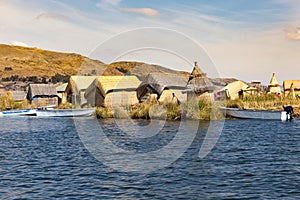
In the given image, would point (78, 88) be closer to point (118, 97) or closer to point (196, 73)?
point (118, 97)

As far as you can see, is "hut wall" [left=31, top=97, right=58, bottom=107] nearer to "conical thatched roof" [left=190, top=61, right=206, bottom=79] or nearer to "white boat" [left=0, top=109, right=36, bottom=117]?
"white boat" [left=0, top=109, right=36, bottom=117]

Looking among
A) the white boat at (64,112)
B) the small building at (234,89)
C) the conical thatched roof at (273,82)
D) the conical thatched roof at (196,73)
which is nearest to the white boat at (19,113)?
the white boat at (64,112)

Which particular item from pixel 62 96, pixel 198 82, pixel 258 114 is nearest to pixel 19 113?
pixel 62 96

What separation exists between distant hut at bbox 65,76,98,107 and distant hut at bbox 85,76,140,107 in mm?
1332

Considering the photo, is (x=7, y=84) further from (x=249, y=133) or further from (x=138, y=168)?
(x=138, y=168)

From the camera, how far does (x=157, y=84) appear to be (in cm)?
5284

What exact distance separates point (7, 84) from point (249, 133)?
4424 inches

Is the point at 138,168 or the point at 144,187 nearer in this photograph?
the point at 144,187

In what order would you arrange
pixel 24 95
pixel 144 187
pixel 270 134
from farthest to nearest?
1. pixel 24 95
2. pixel 270 134
3. pixel 144 187

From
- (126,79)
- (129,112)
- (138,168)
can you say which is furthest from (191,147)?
(126,79)

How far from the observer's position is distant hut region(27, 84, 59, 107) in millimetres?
69625

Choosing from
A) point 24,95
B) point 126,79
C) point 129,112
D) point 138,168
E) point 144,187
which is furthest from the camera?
point 24,95

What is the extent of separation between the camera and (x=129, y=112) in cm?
4397

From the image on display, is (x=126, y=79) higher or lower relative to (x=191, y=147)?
higher
